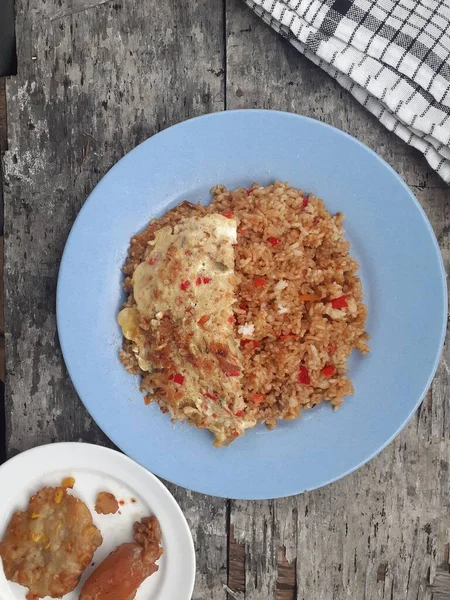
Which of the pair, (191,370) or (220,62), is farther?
(220,62)

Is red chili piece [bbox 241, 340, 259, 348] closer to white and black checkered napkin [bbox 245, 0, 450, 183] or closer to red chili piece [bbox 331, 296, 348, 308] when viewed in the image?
red chili piece [bbox 331, 296, 348, 308]

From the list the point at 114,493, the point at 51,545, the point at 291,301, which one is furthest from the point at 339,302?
the point at 51,545

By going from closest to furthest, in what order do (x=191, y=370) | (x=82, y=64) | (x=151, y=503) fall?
1. (x=191, y=370)
2. (x=151, y=503)
3. (x=82, y=64)

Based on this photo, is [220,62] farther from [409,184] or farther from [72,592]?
[72,592]

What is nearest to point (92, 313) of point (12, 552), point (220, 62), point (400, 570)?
point (12, 552)

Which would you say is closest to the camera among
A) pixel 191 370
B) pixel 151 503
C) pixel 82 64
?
pixel 191 370

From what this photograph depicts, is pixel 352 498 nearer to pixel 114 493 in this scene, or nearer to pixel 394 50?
pixel 114 493

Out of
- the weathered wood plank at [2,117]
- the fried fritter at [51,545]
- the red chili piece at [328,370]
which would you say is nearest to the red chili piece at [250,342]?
the red chili piece at [328,370]

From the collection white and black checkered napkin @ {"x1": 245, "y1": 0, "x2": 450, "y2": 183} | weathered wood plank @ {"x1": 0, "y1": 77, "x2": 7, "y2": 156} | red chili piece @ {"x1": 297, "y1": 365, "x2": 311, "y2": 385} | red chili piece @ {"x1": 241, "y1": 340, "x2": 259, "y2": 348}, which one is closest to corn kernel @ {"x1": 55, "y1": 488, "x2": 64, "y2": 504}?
red chili piece @ {"x1": 241, "y1": 340, "x2": 259, "y2": 348}
